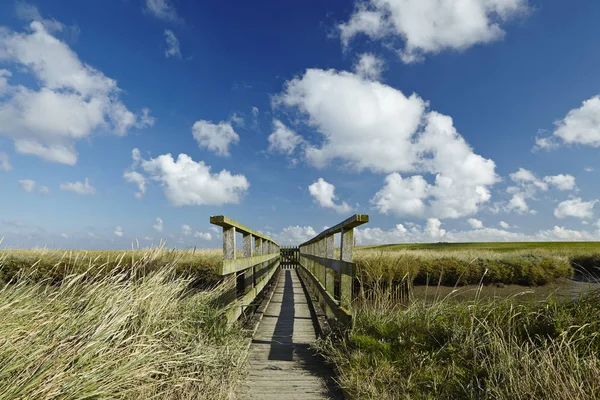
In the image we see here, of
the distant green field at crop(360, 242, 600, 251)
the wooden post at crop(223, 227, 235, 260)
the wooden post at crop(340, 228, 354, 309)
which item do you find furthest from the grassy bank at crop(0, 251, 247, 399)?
the distant green field at crop(360, 242, 600, 251)

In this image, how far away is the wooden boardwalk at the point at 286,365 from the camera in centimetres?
323

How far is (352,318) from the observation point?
4.03 m

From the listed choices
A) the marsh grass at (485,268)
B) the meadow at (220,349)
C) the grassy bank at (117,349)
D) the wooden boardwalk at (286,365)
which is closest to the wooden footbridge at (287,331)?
the wooden boardwalk at (286,365)

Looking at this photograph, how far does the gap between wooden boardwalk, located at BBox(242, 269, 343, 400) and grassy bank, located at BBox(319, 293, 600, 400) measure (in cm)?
20

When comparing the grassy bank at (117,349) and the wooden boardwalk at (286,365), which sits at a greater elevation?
the grassy bank at (117,349)

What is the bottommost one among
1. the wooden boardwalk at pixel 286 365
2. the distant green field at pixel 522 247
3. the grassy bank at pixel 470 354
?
the wooden boardwalk at pixel 286 365

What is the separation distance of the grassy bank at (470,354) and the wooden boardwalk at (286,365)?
20cm

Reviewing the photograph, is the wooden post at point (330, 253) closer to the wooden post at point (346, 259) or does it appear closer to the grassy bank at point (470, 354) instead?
the grassy bank at point (470, 354)

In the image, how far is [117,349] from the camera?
274cm

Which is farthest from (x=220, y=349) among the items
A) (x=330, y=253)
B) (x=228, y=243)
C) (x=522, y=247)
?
(x=522, y=247)

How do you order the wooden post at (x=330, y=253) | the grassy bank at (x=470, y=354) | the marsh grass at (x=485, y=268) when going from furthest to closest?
the marsh grass at (x=485, y=268)
the wooden post at (x=330, y=253)
the grassy bank at (x=470, y=354)

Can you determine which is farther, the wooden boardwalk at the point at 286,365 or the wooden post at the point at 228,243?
the wooden post at the point at 228,243

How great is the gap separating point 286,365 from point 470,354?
1824 millimetres

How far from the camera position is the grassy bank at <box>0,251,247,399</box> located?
82.2 inches
